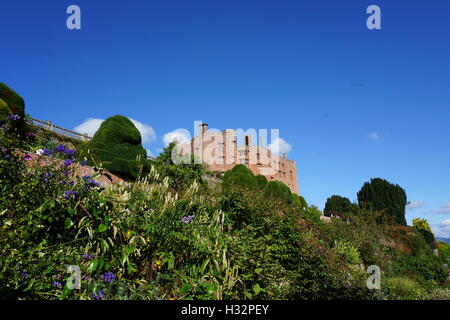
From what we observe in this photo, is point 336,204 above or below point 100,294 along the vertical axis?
above

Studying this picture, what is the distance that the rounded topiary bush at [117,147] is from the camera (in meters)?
13.5

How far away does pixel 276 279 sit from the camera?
4332 millimetres

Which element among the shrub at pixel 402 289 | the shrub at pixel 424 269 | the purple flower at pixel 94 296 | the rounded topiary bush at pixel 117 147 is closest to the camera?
the purple flower at pixel 94 296

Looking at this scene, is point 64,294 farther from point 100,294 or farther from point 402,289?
point 402,289

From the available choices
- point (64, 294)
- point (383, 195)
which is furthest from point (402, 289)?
point (383, 195)

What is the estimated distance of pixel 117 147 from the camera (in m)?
14.0

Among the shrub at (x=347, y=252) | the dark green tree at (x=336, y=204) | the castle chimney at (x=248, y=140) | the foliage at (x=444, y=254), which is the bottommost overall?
the foliage at (x=444, y=254)

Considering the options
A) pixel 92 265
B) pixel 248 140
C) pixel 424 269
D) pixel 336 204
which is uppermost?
pixel 248 140

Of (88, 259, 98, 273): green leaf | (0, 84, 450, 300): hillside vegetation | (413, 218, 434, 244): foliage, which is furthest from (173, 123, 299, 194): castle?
(88, 259, 98, 273): green leaf

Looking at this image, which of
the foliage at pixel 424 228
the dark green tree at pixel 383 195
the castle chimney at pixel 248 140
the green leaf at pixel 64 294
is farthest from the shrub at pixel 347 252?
the castle chimney at pixel 248 140

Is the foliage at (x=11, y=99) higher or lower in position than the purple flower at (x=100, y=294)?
higher

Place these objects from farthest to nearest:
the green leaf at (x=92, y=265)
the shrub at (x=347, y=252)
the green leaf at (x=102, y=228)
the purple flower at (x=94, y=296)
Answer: the shrub at (x=347, y=252), the green leaf at (x=102, y=228), the green leaf at (x=92, y=265), the purple flower at (x=94, y=296)

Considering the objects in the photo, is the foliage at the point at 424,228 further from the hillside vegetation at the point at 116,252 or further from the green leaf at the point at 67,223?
the green leaf at the point at 67,223
